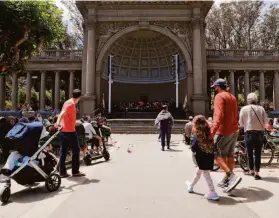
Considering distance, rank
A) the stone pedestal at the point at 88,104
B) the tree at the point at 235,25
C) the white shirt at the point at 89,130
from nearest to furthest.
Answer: the white shirt at the point at 89,130 → the stone pedestal at the point at 88,104 → the tree at the point at 235,25

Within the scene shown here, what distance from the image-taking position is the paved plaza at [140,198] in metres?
3.96

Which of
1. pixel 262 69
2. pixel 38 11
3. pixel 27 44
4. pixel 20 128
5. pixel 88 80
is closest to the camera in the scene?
pixel 20 128

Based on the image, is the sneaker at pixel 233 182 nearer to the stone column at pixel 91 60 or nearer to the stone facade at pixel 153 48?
the stone facade at pixel 153 48

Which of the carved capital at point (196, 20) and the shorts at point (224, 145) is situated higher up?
the carved capital at point (196, 20)

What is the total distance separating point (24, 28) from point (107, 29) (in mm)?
15796

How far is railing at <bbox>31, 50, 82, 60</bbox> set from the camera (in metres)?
28.3

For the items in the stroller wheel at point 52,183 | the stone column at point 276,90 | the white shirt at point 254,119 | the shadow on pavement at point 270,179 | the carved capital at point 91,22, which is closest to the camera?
the stroller wheel at point 52,183

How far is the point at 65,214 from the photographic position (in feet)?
12.9

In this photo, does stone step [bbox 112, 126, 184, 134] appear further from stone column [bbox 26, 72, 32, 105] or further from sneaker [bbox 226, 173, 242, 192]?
sneaker [bbox 226, 173, 242, 192]

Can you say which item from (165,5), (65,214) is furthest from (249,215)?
(165,5)

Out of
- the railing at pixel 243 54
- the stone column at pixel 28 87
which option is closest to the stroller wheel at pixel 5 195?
the stone column at pixel 28 87

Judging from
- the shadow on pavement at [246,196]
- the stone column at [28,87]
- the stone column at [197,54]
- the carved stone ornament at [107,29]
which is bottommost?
the shadow on pavement at [246,196]

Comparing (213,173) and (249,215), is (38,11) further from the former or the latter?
(249,215)

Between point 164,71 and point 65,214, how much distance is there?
27577mm
